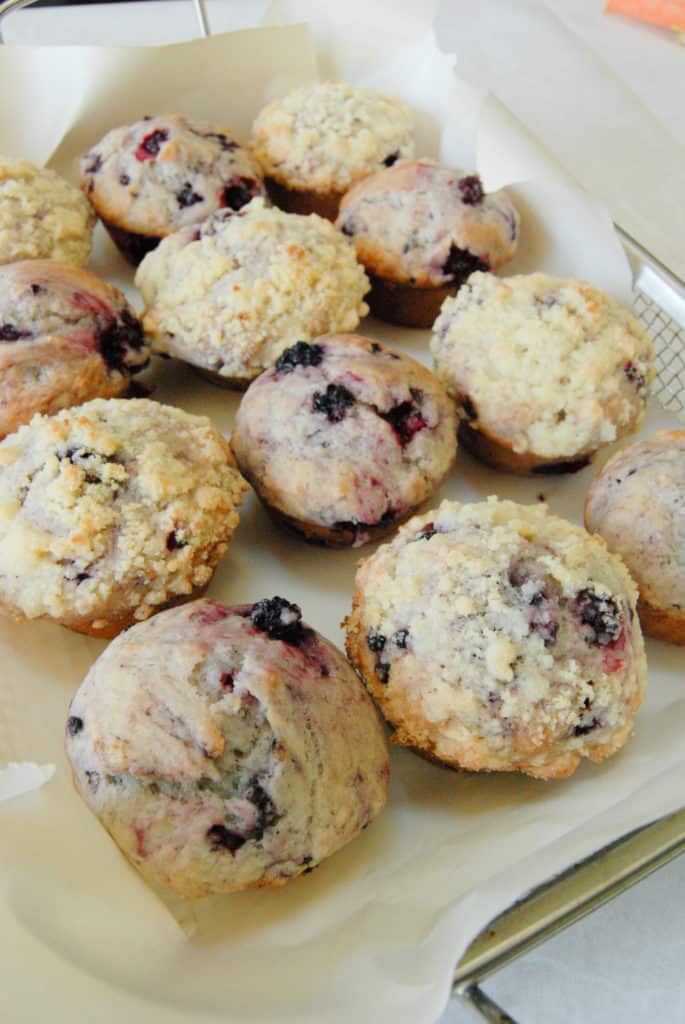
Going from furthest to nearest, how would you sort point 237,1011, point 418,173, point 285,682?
point 418,173
point 285,682
point 237,1011

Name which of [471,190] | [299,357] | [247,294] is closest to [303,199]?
[471,190]

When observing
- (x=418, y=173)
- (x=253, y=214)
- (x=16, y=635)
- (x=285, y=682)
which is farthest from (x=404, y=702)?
(x=418, y=173)

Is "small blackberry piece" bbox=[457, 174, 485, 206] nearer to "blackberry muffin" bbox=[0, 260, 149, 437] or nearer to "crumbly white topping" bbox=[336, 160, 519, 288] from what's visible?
"crumbly white topping" bbox=[336, 160, 519, 288]

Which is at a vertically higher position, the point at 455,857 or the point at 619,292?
the point at 619,292

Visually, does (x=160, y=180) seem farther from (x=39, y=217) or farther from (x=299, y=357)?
(x=299, y=357)

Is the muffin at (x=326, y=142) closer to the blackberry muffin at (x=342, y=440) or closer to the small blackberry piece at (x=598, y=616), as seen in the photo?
the blackberry muffin at (x=342, y=440)

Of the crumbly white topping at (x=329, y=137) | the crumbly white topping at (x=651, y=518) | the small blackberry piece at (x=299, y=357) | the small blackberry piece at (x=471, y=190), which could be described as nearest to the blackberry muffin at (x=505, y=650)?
the crumbly white topping at (x=651, y=518)

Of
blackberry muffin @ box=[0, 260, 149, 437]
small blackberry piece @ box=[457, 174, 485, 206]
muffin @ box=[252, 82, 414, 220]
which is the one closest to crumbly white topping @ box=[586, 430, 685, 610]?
small blackberry piece @ box=[457, 174, 485, 206]

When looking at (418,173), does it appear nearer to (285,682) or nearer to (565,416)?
(565,416)
